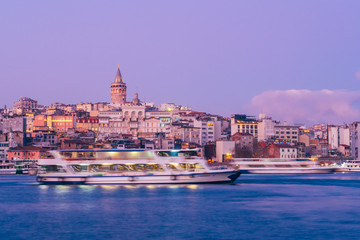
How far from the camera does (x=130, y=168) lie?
54.3 m

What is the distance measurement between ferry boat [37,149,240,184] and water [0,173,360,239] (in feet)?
Result: 6.38

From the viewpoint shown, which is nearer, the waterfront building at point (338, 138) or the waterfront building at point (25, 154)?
the waterfront building at point (25, 154)

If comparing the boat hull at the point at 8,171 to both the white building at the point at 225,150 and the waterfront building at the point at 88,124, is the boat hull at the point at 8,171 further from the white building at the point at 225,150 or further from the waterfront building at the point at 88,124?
the waterfront building at the point at 88,124

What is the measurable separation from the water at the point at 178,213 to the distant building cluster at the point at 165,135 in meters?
55.8

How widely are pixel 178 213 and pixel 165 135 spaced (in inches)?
4591

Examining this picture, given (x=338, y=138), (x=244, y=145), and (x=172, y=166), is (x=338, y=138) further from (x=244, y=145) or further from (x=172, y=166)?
(x=172, y=166)

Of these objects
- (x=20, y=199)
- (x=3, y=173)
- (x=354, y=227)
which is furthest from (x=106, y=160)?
(x=3, y=173)

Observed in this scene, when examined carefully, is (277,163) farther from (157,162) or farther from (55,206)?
(55,206)

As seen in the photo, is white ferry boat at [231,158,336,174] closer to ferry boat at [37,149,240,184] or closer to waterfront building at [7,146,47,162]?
waterfront building at [7,146,47,162]

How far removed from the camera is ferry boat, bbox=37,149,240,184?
52.7 m

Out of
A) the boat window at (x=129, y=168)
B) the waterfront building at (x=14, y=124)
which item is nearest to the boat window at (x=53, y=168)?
the boat window at (x=129, y=168)

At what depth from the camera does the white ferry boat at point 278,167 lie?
9081cm

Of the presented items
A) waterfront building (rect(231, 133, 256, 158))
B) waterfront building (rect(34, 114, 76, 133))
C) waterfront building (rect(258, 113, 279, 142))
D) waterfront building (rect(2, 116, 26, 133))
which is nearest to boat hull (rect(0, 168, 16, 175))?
waterfront building (rect(231, 133, 256, 158))

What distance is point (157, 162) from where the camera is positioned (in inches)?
2092
